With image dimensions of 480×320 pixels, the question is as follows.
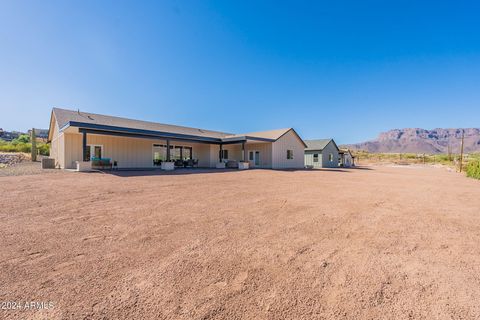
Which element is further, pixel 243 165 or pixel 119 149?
pixel 243 165

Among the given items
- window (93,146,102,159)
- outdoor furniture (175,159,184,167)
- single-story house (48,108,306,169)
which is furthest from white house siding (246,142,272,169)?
window (93,146,102,159)

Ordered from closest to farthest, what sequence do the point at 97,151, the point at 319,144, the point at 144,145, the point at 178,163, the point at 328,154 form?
the point at 97,151
the point at 144,145
the point at 178,163
the point at 328,154
the point at 319,144

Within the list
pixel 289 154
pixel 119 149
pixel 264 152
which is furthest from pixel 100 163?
pixel 289 154

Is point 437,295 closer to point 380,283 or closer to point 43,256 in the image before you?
point 380,283

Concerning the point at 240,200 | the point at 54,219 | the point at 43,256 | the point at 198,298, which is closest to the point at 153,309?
the point at 198,298

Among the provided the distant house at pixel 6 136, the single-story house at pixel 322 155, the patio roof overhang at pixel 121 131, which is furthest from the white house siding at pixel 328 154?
the distant house at pixel 6 136

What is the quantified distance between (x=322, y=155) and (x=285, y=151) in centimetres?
889

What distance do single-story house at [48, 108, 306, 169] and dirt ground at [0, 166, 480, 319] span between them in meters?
11.3

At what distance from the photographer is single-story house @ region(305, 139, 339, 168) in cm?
2947

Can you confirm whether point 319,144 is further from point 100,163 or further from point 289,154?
point 100,163

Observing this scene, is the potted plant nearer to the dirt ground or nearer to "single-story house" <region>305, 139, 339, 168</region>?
"single-story house" <region>305, 139, 339, 168</region>

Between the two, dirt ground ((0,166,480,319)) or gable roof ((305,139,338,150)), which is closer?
dirt ground ((0,166,480,319))

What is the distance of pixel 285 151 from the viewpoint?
23.1 metres

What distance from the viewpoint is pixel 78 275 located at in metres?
2.40
